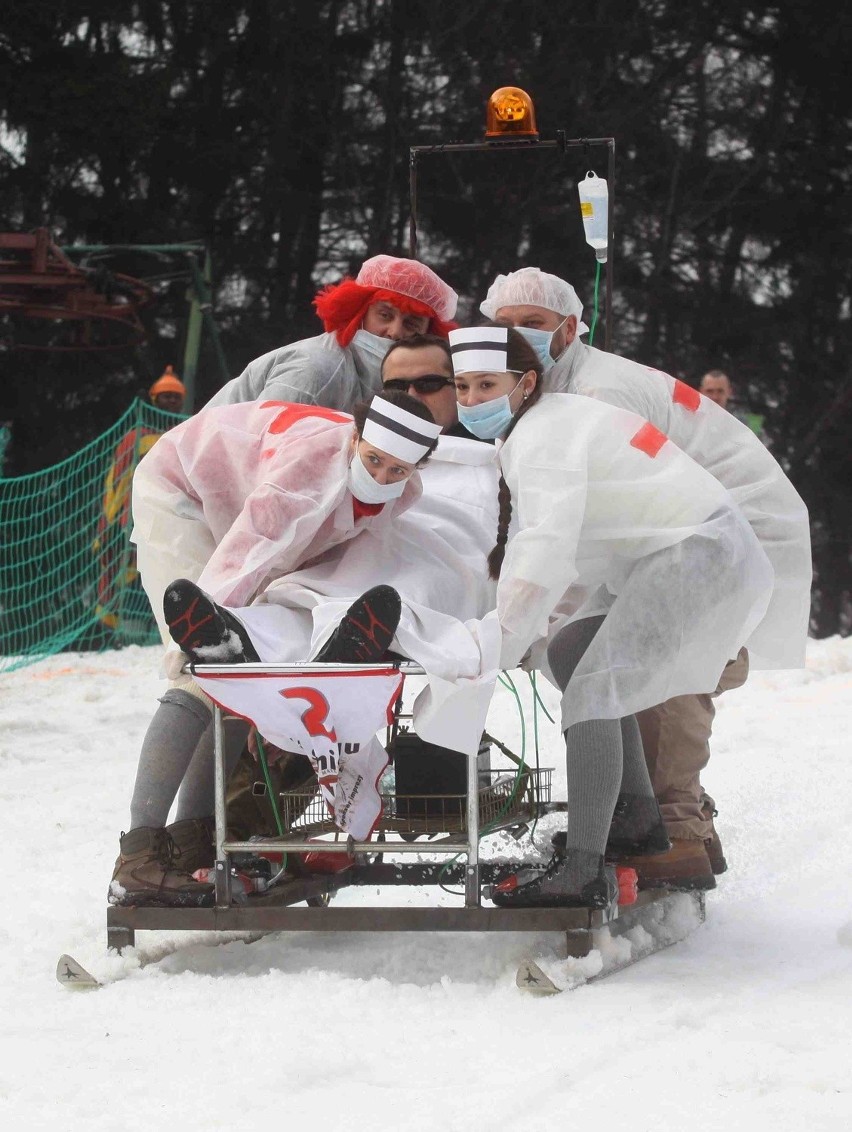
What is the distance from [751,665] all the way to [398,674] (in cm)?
117

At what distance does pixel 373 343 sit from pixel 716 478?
1122mm

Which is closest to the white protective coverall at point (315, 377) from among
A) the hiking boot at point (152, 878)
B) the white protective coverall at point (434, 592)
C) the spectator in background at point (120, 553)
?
the white protective coverall at point (434, 592)

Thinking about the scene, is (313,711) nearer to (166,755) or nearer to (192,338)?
(166,755)

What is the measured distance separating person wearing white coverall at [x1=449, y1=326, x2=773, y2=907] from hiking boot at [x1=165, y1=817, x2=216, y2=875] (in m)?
0.73

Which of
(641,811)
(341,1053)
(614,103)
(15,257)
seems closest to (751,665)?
(641,811)

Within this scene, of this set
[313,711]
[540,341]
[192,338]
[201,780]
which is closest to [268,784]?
[201,780]

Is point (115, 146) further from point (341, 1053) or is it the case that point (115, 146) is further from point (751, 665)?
point (341, 1053)

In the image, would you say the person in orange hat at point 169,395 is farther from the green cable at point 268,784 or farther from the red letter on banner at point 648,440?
the red letter on banner at point 648,440

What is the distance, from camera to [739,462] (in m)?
4.02

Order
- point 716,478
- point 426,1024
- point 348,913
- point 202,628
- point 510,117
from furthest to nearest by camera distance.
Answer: point 510,117
point 716,478
point 348,913
point 202,628
point 426,1024

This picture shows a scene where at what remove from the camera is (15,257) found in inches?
448

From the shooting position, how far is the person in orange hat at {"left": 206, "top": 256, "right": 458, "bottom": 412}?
4.46 metres

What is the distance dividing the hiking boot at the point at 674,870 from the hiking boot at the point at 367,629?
913mm

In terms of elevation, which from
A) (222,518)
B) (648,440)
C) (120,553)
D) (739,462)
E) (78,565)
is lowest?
(78,565)
